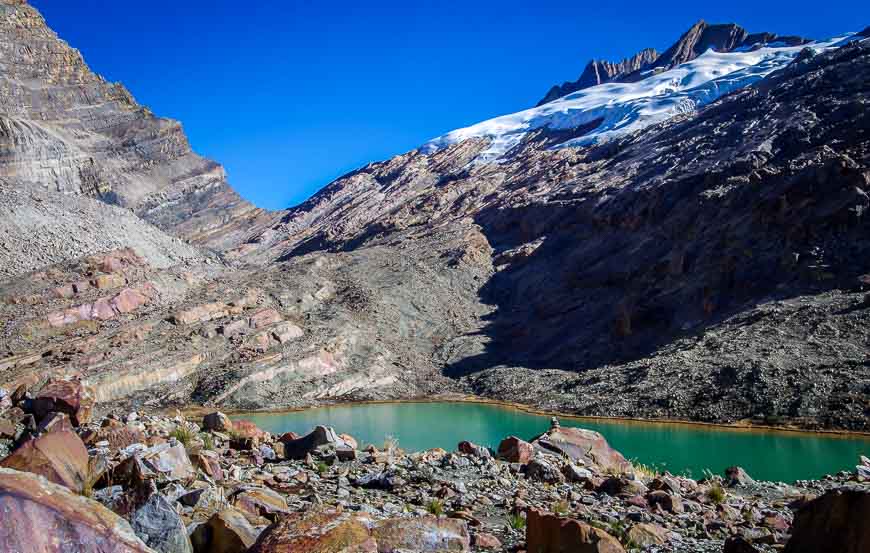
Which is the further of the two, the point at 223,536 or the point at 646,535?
the point at 646,535

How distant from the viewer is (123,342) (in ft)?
125

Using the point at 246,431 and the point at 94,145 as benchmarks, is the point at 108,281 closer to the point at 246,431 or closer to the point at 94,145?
the point at 246,431

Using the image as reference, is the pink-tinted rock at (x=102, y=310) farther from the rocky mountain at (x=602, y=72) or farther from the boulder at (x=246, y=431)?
the rocky mountain at (x=602, y=72)

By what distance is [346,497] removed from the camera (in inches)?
342

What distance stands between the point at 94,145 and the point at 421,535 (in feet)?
354

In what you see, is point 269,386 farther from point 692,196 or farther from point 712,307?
point 692,196

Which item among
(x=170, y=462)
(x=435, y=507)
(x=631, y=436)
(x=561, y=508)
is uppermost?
(x=170, y=462)

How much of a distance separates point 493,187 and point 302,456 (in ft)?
259

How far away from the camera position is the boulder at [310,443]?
11227 millimetres

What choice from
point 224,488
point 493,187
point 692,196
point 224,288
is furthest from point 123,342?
point 493,187

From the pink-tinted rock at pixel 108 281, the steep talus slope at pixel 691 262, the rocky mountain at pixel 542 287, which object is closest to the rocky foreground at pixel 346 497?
the steep talus slope at pixel 691 262

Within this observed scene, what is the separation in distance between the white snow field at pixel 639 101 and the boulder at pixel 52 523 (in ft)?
302

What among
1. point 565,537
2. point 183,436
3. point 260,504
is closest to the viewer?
point 565,537

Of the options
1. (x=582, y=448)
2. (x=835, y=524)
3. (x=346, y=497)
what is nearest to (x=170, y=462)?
(x=346, y=497)
